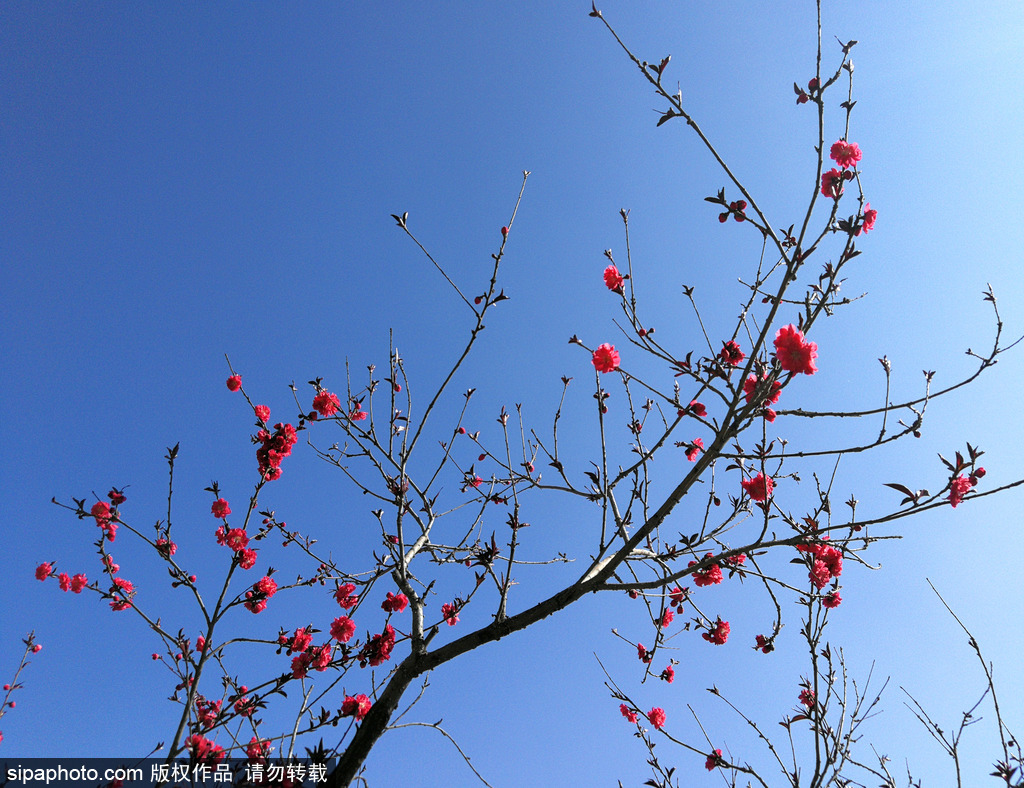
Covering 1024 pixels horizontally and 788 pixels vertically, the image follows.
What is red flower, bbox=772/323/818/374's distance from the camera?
7.71ft

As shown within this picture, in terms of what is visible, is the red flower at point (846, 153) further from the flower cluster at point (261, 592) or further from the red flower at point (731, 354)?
the flower cluster at point (261, 592)

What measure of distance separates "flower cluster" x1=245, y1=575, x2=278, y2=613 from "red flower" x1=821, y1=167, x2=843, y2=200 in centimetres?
386

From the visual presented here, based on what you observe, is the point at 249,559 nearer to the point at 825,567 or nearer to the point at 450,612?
the point at 450,612

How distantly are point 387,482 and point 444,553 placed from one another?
2.85 feet

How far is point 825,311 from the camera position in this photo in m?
2.59

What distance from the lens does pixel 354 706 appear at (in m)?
3.21

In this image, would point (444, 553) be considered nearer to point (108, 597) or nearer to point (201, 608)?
point (201, 608)

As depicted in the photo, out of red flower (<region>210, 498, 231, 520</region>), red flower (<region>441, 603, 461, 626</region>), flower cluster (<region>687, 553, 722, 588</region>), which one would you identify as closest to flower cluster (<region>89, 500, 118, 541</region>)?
red flower (<region>210, 498, 231, 520</region>)

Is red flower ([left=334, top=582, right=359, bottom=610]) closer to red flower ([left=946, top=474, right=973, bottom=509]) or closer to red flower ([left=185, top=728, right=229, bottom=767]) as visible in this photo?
red flower ([left=185, top=728, right=229, bottom=767])

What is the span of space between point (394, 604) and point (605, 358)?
2378mm

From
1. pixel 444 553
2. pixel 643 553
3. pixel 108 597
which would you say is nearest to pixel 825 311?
pixel 643 553

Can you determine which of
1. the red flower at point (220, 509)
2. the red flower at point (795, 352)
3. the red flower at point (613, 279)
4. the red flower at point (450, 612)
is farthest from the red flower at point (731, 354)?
the red flower at point (220, 509)

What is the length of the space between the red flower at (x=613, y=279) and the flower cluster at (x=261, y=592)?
2.93 m

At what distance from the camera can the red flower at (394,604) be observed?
388cm
